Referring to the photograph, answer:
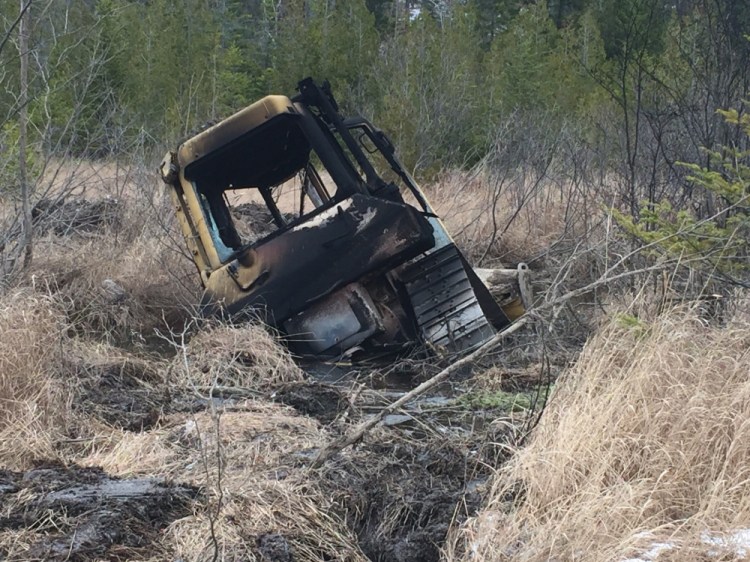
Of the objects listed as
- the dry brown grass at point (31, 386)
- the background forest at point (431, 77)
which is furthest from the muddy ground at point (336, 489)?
the background forest at point (431, 77)

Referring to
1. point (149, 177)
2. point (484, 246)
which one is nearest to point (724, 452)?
point (484, 246)

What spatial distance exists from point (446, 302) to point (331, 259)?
0.88m

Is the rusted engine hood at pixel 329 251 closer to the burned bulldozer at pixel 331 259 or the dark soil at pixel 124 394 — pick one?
the burned bulldozer at pixel 331 259

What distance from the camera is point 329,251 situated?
673 centimetres

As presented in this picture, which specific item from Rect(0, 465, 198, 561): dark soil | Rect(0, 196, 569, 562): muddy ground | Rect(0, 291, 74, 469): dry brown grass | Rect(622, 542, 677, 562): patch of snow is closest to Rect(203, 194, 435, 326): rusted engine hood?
Rect(0, 196, 569, 562): muddy ground

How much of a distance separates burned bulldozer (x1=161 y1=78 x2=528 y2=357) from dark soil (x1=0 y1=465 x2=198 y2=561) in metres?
2.60

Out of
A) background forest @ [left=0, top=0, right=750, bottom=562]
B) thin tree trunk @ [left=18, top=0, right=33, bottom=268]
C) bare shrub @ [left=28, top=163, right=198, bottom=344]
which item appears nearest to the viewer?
background forest @ [left=0, top=0, right=750, bottom=562]

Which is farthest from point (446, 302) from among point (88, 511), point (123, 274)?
point (123, 274)

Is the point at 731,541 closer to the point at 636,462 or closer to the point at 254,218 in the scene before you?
the point at 636,462

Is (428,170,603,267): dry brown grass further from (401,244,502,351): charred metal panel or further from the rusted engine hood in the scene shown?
the rusted engine hood

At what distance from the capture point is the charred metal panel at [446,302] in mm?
6891

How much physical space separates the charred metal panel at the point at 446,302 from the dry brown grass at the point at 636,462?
2148 mm

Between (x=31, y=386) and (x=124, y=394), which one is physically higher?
(x=31, y=386)

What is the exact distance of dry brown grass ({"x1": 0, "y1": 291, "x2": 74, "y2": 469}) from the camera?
4.89m
